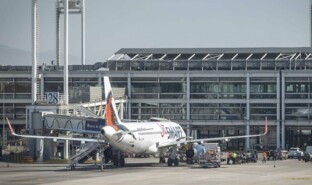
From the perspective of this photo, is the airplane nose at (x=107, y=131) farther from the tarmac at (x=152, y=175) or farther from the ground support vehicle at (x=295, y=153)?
the ground support vehicle at (x=295, y=153)

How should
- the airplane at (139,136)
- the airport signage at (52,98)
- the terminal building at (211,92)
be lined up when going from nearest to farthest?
the airplane at (139,136)
the airport signage at (52,98)
the terminal building at (211,92)

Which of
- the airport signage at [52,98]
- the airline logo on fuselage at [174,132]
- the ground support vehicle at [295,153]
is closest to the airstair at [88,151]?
the airline logo on fuselage at [174,132]

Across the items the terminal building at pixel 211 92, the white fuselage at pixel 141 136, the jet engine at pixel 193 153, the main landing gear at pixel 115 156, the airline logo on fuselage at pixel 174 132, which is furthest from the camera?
the terminal building at pixel 211 92

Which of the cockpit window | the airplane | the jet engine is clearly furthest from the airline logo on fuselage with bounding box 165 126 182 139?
the cockpit window

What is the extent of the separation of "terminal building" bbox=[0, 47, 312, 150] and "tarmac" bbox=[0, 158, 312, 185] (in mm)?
37263

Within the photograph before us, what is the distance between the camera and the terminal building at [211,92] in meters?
135

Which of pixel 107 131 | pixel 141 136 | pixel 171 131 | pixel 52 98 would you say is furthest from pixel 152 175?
pixel 52 98

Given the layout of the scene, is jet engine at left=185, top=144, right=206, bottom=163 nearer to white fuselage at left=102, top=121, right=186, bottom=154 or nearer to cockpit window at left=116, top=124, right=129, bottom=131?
white fuselage at left=102, top=121, right=186, bottom=154

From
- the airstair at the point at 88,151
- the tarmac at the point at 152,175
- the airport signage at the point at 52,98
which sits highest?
the airport signage at the point at 52,98

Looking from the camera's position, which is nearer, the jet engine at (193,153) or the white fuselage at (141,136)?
the white fuselage at (141,136)

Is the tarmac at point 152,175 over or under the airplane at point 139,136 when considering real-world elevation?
under

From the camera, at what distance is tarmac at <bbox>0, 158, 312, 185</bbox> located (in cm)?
7194

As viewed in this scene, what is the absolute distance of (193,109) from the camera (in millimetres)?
138125

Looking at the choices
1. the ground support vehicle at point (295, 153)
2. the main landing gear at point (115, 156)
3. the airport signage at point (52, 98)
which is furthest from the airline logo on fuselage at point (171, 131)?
the ground support vehicle at point (295, 153)
